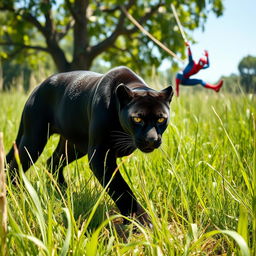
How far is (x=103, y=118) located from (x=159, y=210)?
0.79 meters

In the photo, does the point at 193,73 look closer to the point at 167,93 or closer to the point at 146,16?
the point at 167,93

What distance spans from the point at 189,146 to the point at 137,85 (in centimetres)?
97

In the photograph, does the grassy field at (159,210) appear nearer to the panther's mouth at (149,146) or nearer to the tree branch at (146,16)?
the panther's mouth at (149,146)

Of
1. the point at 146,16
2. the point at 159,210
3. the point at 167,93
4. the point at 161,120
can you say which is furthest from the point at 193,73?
the point at 146,16

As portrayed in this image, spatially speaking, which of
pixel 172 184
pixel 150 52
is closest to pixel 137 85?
pixel 172 184

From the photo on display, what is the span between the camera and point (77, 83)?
3229 millimetres

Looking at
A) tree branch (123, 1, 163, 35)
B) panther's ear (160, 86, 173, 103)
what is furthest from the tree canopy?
panther's ear (160, 86, 173, 103)

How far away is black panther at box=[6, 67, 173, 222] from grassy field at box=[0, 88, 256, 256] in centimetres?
15

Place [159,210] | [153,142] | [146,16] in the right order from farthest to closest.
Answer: [146,16], [159,210], [153,142]

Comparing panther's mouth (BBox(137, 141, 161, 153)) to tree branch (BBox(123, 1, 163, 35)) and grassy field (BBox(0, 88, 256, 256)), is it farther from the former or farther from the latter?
tree branch (BBox(123, 1, 163, 35))

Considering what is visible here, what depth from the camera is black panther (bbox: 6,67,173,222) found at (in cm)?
250

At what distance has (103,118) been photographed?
2664 mm

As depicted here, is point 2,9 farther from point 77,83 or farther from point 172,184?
point 172,184

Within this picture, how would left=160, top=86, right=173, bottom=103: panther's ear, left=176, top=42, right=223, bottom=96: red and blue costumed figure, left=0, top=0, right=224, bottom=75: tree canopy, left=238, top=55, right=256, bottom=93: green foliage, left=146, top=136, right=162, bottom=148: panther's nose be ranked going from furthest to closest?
left=0, top=0, right=224, bottom=75: tree canopy < left=238, top=55, right=256, bottom=93: green foliage < left=176, top=42, right=223, bottom=96: red and blue costumed figure < left=160, top=86, right=173, bottom=103: panther's ear < left=146, top=136, right=162, bottom=148: panther's nose
